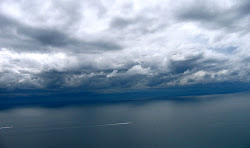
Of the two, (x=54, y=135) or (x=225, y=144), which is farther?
(x=54, y=135)

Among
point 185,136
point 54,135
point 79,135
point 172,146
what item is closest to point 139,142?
point 172,146

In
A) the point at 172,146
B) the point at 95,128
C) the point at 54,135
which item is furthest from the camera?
the point at 95,128

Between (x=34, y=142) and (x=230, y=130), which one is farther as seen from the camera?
(x=230, y=130)

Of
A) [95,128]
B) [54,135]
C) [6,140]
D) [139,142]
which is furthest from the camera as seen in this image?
[95,128]

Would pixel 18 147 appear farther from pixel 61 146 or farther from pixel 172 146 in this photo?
pixel 172 146

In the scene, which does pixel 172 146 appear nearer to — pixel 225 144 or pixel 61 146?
pixel 225 144

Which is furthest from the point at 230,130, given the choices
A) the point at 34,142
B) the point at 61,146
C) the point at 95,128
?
the point at 34,142

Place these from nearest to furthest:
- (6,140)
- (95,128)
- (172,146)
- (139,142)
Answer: (172,146)
(139,142)
(6,140)
(95,128)

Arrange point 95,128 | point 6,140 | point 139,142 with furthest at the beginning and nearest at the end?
point 95,128
point 6,140
point 139,142
